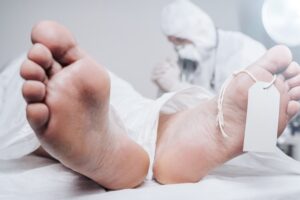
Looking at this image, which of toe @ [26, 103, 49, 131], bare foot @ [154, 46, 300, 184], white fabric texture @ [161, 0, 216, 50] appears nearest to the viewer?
toe @ [26, 103, 49, 131]

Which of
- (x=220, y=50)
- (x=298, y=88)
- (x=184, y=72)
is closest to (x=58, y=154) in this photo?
(x=298, y=88)

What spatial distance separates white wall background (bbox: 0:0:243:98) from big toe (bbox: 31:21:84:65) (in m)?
0.77

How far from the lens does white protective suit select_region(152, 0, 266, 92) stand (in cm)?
105

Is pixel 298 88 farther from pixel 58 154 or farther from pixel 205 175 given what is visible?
pixel 58 154

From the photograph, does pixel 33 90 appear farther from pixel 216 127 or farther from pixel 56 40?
pixel 216 127

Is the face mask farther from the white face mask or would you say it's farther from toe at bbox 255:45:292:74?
toe at bbox 255:45:292:74

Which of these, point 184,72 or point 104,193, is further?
point 184,72

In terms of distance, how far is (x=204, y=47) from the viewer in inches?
41.8

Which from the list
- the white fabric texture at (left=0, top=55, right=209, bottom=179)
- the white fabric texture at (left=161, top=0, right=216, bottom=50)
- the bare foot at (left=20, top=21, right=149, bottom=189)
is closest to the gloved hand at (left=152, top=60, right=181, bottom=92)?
the white fabric texture at (left=161, top=0, right=216, bottom=50)

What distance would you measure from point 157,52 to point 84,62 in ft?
2.87

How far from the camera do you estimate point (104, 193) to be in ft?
1.47

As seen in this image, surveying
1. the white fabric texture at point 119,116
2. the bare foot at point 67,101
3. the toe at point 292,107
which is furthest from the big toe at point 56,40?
the toe at point 292,107

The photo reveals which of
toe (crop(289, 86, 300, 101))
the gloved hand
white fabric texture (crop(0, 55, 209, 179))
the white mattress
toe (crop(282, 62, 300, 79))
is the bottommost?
the gloved hand

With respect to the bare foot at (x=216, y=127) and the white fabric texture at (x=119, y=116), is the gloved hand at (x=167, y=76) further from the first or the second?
the bare foot at (x=216, y=127)
